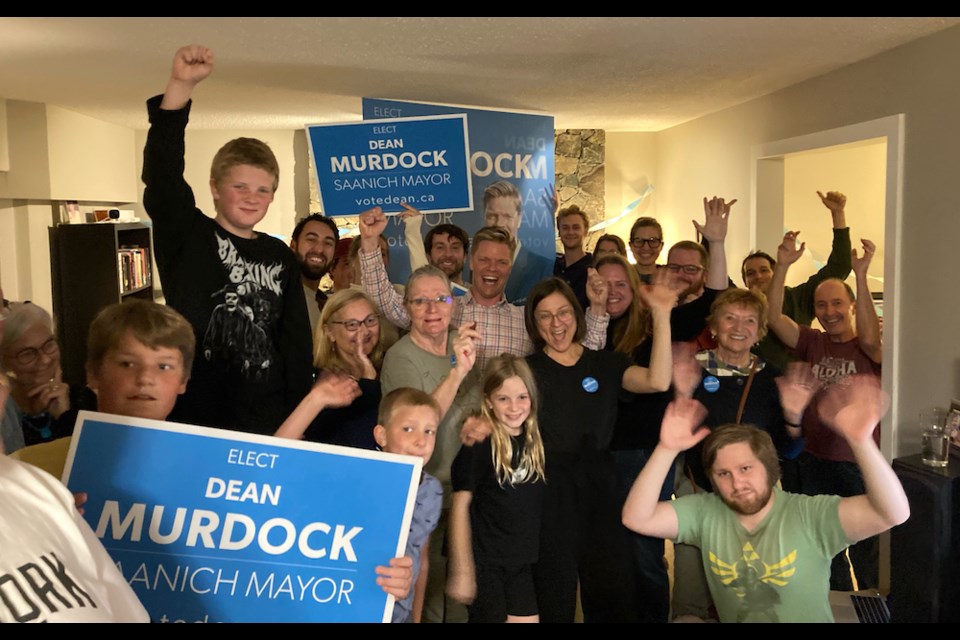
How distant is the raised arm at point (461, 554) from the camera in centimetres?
242

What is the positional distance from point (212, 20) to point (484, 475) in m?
2.29

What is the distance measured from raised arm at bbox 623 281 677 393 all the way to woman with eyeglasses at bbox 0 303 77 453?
1.76 m

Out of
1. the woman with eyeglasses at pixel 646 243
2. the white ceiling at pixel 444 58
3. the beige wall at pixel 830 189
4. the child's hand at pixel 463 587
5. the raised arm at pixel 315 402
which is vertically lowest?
the child's hand at pixel 463 587

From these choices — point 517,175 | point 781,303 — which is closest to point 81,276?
point 517,175

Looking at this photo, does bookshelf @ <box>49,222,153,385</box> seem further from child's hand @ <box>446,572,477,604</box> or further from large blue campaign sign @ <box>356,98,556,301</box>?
child's hand @ <box>446,572,477,604</box>

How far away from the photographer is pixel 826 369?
365cm

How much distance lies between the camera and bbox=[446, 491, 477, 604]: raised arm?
7.93ft

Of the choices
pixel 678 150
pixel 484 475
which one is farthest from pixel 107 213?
pixel 484 475

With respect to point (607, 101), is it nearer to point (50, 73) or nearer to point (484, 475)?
point (50, 73)

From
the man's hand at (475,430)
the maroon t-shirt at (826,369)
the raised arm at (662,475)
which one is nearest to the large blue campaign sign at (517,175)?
the maroon t-shirt at (826,369)

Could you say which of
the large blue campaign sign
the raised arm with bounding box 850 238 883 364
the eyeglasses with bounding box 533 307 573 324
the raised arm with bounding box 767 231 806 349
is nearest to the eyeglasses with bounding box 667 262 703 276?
the raised arm with bounding box 767 231 806 349

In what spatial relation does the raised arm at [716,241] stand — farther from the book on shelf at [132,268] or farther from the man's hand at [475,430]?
the book on shelf at [132,268]

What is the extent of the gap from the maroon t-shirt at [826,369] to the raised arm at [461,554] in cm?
170

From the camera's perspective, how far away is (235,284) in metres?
2.39
